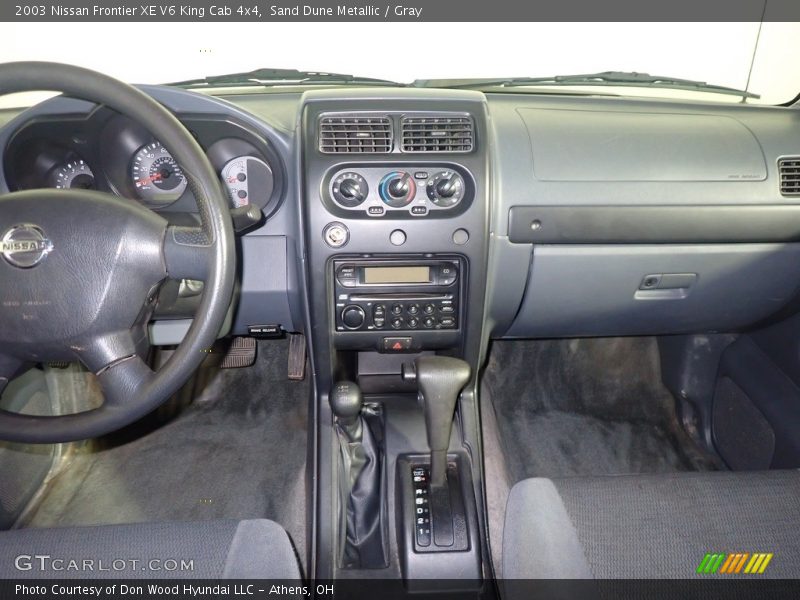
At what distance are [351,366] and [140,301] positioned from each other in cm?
80

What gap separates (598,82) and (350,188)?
0.90 m

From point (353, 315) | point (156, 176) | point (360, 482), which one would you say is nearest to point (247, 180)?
point (156, 176)

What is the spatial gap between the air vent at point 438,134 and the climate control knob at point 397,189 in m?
0.07

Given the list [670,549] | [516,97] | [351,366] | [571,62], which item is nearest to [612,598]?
[670,549]

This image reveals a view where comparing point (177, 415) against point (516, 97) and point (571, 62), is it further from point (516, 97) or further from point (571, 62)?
point (571, 62)

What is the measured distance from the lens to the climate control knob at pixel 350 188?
1.49 meters

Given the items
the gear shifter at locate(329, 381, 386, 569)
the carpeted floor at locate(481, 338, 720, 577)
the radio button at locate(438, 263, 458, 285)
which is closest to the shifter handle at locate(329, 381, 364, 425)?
the gear shifter at locate(329, 381, 386, 569)

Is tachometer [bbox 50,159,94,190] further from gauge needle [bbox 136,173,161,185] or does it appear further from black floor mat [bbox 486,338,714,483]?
black floor mat [bbox 486,338,714,483]

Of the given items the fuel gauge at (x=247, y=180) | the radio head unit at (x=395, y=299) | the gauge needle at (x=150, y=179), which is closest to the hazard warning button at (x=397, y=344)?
the radio head unit at (x=395, y=299)

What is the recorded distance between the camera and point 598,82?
1846 mm

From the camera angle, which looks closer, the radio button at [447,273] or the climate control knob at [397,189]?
the climate control knob at [397,189]

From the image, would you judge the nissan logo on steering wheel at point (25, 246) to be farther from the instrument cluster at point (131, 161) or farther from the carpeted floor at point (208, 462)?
the carpeted floor at point (208, 462)

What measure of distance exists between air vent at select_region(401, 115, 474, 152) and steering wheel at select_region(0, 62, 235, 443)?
52 cm

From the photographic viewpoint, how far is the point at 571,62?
6.30 ft
